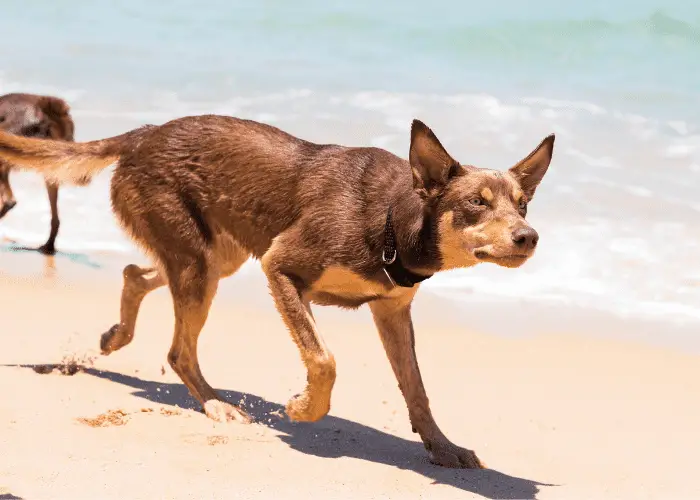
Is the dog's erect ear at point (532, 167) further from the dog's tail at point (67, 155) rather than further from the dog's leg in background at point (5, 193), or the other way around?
the dog's leg in background at point (5, 193)

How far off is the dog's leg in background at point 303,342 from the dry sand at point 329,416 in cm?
31

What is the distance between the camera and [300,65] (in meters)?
25.2

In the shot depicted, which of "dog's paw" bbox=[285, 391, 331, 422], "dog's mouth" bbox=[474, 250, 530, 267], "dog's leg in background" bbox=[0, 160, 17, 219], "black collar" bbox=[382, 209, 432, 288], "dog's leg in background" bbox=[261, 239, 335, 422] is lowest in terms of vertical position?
"dog's leg in background" bbox=[0, 160, 17, 219]

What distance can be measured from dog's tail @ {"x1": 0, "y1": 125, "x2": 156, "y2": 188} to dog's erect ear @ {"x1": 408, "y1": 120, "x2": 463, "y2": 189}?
2295 mm

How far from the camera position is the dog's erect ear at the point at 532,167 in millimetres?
6066

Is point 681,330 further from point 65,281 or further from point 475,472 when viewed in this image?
point 65,281

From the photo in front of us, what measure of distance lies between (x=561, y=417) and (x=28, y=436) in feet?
12.0

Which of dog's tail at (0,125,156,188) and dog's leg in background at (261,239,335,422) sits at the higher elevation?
dog's tail at (0,125,156,188)

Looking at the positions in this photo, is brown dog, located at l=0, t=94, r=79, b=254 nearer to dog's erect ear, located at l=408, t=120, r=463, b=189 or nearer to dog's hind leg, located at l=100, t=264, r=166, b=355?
dog's hind leg, located at l=100, t=264, r=166, b=355

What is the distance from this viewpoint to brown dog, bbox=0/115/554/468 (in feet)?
19.4

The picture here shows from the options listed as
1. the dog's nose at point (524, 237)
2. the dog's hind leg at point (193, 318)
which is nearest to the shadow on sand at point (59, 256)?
the dog's hind leg at point (193, 318)

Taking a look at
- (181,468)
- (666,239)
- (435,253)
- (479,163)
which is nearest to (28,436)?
(181,468)

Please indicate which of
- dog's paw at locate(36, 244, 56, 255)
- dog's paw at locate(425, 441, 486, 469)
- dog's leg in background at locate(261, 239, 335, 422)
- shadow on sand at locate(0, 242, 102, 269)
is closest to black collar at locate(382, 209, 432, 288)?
dog's leg in background at locate(261, 239, 335, 422)

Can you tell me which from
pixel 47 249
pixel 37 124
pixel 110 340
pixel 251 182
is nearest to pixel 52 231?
pixel 47 249
